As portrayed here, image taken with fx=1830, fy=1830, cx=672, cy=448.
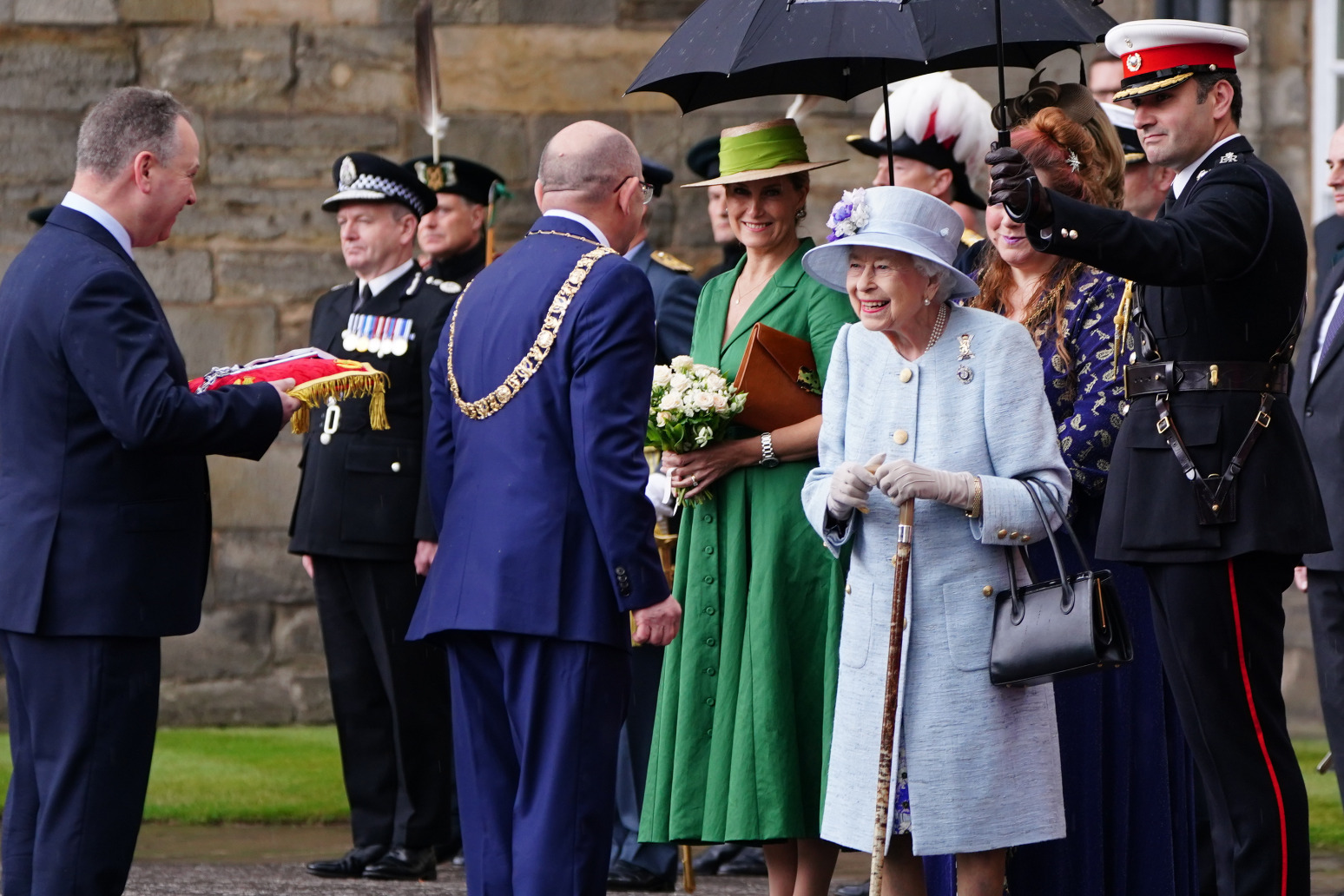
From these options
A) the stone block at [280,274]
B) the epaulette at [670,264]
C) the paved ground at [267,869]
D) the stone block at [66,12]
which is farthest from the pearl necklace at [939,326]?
the stone block at [66,12]

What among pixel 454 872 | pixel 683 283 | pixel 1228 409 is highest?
pixel 683 283

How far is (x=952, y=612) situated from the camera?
3955mm

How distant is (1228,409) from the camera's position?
3.85 metres

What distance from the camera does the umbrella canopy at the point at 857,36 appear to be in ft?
14.7

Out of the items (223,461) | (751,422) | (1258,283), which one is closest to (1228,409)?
(1258,283)

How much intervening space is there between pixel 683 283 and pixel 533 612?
7.15ft

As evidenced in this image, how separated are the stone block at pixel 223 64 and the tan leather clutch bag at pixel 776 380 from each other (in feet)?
14.1

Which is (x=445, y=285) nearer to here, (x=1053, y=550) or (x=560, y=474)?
(x=560, y=474)

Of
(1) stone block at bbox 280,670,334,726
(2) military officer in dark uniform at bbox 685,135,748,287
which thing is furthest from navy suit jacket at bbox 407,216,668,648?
(1) stone block at bbox 280,670,334,726

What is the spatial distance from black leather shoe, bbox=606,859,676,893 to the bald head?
237cm

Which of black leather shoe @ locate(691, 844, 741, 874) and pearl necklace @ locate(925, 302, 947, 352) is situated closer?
pearl necklace @ locate(925, 302, 947, 352)

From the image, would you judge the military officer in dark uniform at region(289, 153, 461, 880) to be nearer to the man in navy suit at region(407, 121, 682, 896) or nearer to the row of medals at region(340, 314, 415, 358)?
the row of medals at region(340, 314, 415, 358)

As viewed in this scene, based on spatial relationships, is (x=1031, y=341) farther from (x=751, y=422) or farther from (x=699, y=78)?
(x=699, y=78)

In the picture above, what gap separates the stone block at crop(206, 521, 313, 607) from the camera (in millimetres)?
8195
